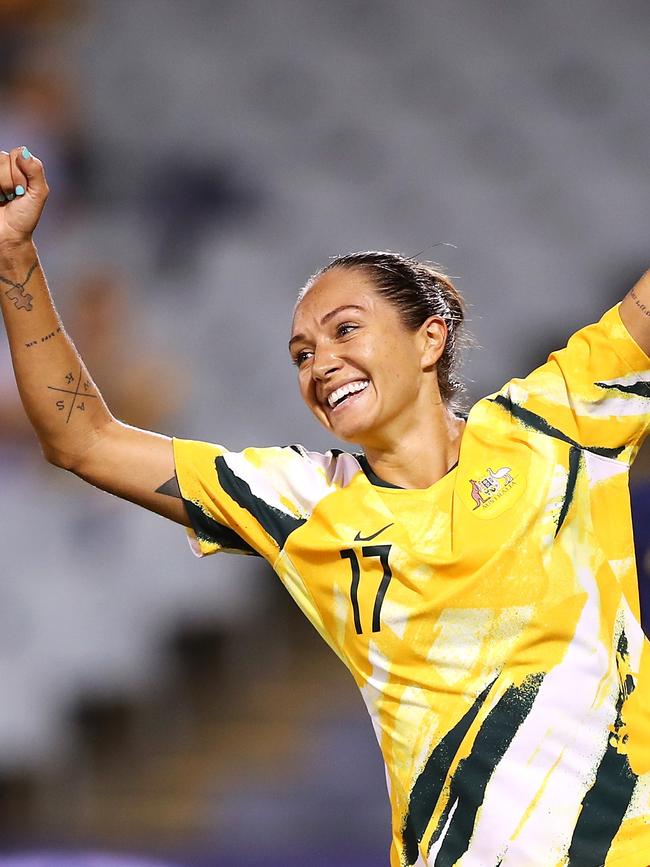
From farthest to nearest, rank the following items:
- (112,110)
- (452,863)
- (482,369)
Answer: (112,110)
(482,369)
(452,863)

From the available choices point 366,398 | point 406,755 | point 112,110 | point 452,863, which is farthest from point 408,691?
point 112,110

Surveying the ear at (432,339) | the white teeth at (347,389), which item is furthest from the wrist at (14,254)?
the ear at (432,339)

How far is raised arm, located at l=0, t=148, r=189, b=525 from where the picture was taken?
1201mm

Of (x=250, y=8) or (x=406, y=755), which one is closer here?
(x=406, y=755)

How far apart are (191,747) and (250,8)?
1.78m

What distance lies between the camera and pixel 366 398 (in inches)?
50.5

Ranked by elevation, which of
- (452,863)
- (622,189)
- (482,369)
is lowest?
(452,863)

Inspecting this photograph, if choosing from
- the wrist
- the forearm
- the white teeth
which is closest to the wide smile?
the white teeth

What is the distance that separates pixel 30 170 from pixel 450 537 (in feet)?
1.92

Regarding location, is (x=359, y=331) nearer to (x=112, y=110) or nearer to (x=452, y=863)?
(x=452, y=863)

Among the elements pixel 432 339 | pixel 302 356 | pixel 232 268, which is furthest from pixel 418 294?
pixel 232 268

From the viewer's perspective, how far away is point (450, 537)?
1.17 metres

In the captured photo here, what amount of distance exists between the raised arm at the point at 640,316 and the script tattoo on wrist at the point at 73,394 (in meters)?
0.59

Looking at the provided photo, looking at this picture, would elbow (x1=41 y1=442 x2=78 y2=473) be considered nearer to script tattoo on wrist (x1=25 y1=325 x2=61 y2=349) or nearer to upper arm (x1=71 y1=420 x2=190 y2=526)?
upper arm (x1=71 y1=420 x2=190 y2=526)
